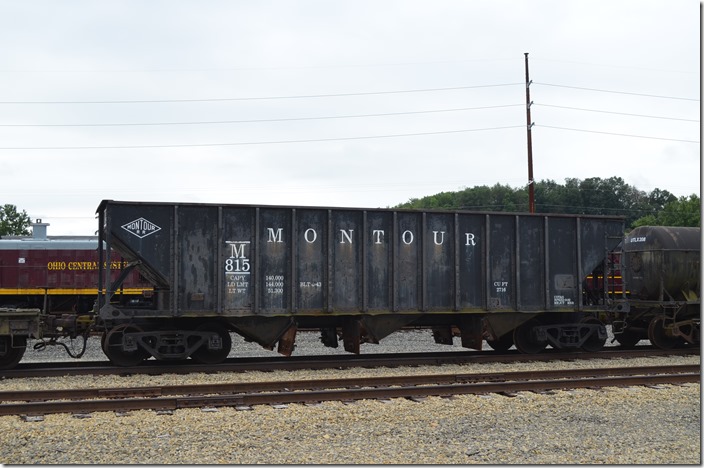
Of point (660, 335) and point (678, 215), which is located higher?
point (678, 215)

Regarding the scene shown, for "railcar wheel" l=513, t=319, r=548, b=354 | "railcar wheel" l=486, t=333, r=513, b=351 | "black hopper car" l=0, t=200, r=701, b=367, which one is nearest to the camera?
"black hopper car" l=0, t=200, r=701, b=367

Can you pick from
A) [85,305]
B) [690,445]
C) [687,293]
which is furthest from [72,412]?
[85,305]

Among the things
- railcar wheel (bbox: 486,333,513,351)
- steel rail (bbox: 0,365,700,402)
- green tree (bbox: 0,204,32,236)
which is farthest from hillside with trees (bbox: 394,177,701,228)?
steel rail (bbox: 0,365,700,402)

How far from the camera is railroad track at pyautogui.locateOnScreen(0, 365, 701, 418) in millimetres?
9211

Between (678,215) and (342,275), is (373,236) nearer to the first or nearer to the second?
(342,275)

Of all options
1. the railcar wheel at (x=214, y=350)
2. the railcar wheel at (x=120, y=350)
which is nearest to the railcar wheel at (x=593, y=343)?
the railcar wheel at (x=214, y=350)

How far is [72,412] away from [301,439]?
11.4 feet

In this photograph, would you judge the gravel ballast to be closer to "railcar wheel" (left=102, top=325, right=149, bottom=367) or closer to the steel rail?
the steel rail

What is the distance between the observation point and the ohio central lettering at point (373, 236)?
45.4ft

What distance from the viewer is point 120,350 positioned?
1316 centimetres

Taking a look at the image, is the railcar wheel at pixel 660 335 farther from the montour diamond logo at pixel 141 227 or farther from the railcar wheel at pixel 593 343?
the montour diamond logo at pixel 141 227

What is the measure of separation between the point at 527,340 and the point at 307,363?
565 centimetres

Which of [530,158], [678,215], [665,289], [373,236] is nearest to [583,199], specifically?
[678,215]

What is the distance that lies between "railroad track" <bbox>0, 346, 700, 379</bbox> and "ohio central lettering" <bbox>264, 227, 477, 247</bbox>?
8.38ft
